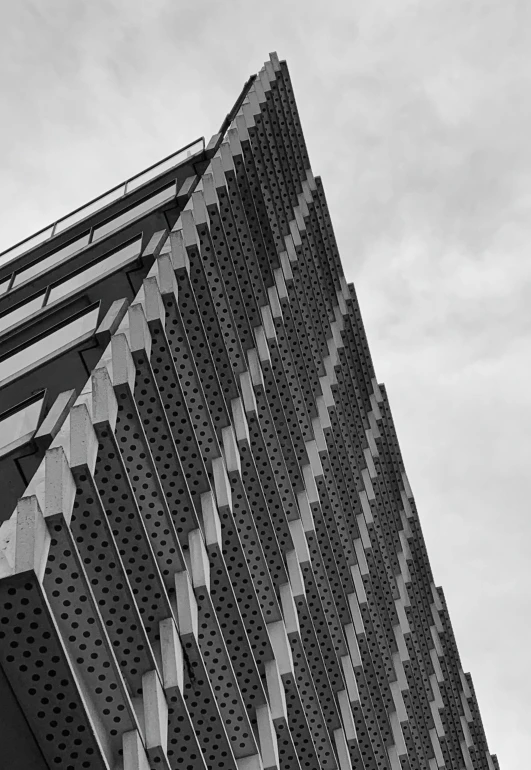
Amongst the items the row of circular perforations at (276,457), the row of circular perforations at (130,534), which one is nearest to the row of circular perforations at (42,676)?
the row of circular perforations at (130,534)

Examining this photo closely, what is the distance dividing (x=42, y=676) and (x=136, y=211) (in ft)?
49.6

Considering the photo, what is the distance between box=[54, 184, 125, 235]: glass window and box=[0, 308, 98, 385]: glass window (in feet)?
28.5

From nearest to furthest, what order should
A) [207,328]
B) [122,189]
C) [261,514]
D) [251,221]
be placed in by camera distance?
[261,514]
[207,328]
[251,221]
[122,189]

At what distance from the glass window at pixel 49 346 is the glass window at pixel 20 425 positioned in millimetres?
1798

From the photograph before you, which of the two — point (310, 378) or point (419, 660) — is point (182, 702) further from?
point (419, 660)

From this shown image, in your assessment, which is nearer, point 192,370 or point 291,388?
point 192,370

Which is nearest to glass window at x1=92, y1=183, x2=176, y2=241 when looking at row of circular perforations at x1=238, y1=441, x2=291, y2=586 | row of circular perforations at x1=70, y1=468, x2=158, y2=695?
row of circular perforations at x1=238, y1=441, x2=291, y2=586

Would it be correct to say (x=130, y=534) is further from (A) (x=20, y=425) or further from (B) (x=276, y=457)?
(B) (x=276, y=457)

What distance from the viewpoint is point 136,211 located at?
25.1m

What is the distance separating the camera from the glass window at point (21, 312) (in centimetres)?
2261

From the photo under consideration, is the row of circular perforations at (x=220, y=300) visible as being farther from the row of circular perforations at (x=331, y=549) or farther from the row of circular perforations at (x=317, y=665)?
the row of circular perforations at (x=317, y=665)

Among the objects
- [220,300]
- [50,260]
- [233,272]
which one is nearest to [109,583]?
[220,300]

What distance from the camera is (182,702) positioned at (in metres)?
14.6

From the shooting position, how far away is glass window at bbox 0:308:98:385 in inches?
723
